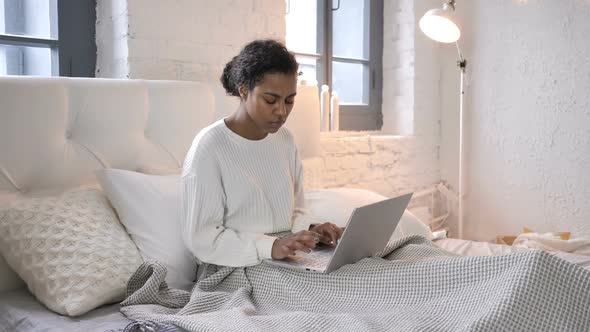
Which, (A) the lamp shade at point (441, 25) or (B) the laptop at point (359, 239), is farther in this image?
(A) the lamp shade at point (441, 25)

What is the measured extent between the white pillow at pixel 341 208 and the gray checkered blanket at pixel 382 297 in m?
0.42

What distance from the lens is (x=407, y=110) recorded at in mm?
3498

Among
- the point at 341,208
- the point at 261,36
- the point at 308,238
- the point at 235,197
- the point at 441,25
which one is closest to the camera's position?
the point at 308,238

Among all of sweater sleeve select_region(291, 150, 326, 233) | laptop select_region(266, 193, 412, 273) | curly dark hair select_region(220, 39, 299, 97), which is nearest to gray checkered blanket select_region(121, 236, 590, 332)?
laptop select_region(266, 193, 412, 273)

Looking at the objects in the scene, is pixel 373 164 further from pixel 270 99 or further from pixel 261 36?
pixel 270 99

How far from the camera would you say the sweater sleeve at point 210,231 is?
1.51m

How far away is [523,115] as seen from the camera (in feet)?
10.7

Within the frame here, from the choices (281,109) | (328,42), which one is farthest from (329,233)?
(328,42)

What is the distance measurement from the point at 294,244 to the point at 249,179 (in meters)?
0.26

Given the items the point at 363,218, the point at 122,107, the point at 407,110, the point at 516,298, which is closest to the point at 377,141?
the point at 407,110

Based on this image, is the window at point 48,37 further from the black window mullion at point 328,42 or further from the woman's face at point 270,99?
the black window mullion at point 328,42

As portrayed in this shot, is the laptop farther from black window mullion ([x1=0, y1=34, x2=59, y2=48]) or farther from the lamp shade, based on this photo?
the lamp shade

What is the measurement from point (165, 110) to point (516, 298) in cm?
122

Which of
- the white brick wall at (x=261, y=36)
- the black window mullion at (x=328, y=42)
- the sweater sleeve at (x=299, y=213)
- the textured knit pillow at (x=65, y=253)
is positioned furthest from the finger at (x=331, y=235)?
the black window mullion at (x=328, y=42)
